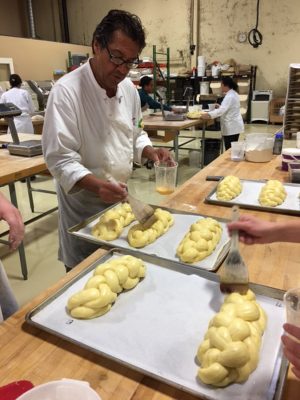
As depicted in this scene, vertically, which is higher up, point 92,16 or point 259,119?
point 92,16

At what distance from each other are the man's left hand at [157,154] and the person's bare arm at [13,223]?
Result: 0.91m

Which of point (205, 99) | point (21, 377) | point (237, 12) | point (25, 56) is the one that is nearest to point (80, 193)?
point (21, 377)

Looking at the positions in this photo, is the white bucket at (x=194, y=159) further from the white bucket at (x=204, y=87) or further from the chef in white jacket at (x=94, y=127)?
the chef in white jacket at (x=94, y=127)

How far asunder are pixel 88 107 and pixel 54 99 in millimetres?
157

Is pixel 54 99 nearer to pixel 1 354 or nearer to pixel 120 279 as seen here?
pixel 120 279

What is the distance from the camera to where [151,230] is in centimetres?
139

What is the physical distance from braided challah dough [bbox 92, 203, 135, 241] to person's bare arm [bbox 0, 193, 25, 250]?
364 mm

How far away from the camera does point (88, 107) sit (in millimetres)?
1540

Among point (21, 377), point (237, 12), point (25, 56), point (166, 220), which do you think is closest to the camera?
point (21, 377)

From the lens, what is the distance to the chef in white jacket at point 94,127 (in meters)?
1.41

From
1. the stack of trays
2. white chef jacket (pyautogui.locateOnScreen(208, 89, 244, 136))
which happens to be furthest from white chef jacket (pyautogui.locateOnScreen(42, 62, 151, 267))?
white chef jacket (pyautogui.locateOnScreen(208, 89, 244, 136))

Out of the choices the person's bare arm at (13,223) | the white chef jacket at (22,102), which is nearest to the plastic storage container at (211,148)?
the white chef jacket at (22,102)

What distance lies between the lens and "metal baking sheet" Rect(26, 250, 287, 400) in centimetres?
72

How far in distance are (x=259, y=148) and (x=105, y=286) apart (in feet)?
6.22
